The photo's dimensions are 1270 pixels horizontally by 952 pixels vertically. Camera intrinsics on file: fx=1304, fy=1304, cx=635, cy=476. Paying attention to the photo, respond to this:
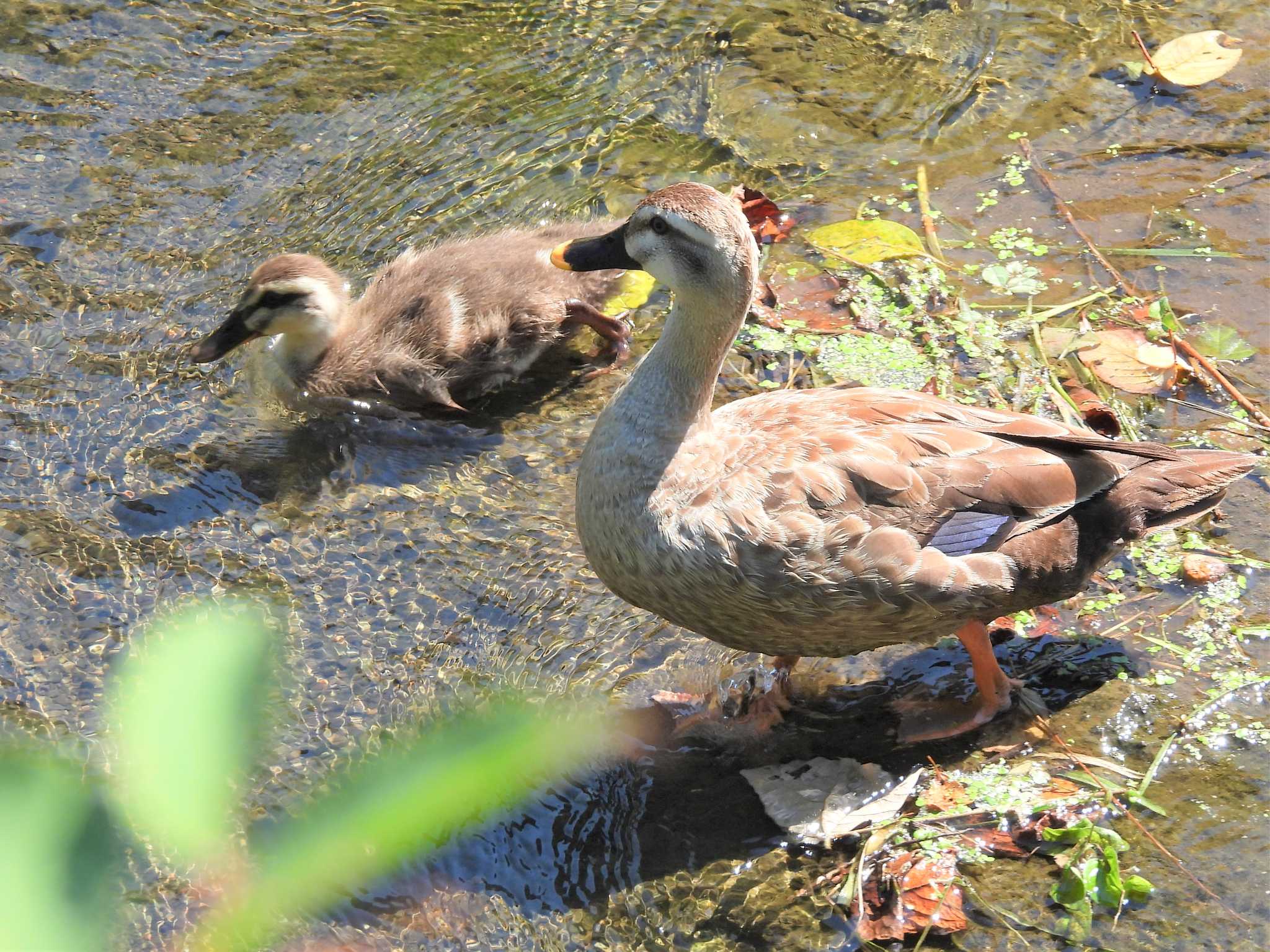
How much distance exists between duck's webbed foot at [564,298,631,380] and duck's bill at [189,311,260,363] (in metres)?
1.16

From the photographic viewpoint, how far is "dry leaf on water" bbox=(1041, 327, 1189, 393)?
4.73 meters

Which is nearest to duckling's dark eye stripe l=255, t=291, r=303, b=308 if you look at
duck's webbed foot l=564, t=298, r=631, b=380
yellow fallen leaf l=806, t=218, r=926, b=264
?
duck's webbed foot l=564, t=298, r=631, b=380

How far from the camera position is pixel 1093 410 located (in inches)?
181

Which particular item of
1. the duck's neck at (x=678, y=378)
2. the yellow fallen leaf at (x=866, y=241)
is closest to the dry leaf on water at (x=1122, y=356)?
the yellow fallen leaf at (x=866, y=241)

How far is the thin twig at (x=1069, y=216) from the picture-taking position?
509cm

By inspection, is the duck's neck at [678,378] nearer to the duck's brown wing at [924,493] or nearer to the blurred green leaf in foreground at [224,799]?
the duck's brown wing at [924,493]

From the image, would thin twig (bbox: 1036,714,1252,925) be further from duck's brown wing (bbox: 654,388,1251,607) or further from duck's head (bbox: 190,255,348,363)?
duck's head (bbox: 190,255,348,363)

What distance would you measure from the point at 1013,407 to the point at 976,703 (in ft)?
4.15

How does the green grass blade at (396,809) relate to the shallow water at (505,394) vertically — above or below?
below

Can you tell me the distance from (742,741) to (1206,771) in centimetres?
127

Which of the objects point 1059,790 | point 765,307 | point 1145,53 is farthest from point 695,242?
point 1145,53

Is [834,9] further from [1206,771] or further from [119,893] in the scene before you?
[119,893]

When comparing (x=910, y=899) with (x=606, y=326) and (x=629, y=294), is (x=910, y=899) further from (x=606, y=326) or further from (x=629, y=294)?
(x=629, y=294)

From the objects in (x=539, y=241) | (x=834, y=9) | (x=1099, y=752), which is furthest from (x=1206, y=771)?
(x=834, y=9)
